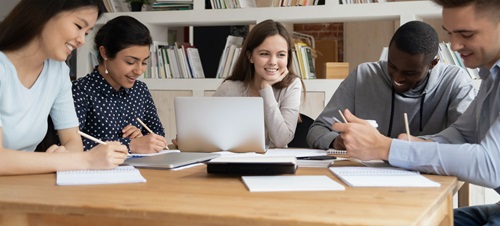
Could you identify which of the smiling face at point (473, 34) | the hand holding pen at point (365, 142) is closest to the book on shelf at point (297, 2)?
the smiling face at point (473, 34)

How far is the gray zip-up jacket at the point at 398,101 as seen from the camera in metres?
2.49

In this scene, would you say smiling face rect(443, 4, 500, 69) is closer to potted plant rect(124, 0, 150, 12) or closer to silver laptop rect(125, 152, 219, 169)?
silver laptop rect(125, 152, 219, 169)

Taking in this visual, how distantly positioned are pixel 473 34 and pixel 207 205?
0.98 m

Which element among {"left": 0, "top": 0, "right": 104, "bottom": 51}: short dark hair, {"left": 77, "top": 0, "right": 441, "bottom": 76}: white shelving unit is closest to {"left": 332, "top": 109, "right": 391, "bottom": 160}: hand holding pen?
{"left": 0, "top": 0, "right": 104, "bottom": 51}: short dark hair

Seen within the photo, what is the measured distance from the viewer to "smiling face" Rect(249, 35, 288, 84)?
3055 mm

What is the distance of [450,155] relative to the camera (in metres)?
1.72

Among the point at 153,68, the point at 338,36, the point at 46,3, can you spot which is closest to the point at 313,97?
the point at 153,68

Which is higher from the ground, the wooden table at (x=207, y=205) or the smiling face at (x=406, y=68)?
the smiling face at (x=406, y=68)

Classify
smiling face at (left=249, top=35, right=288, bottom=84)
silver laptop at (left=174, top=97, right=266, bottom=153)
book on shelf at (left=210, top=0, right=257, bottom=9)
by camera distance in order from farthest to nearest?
book on shelf at (left=210, top=0, right=257, bottom=9) → smiling face at (left=249, top=35, right=288, bottom=84) → silver laptop at (left=174, top=97, right=266, bottom=153)

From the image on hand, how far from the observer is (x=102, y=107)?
277 cm

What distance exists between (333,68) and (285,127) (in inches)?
50.8

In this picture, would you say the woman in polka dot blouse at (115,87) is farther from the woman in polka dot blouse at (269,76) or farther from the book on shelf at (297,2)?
the book on shelf at (297,2)

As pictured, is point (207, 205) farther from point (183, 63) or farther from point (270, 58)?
point (183, 63)

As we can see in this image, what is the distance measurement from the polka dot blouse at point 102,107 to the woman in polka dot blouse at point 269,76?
47 cm
